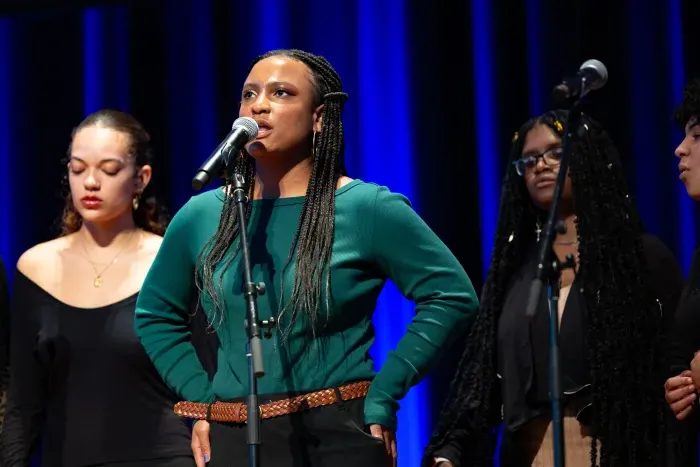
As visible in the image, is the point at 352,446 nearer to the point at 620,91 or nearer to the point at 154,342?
the point at 154,342

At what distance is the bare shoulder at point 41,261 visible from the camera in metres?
3.77

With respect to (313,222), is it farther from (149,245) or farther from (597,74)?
(149,245)

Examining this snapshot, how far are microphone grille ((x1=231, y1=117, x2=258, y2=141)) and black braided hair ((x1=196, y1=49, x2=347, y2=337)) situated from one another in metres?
0.09

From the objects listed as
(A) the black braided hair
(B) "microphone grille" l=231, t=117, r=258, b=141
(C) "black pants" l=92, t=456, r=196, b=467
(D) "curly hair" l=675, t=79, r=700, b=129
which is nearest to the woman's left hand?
(A) the black braided hair

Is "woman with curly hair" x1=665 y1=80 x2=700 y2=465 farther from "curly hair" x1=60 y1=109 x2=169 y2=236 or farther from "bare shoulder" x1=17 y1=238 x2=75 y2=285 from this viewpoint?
"bare shoulder" x1=17 y1=238 x2=75 y2=285

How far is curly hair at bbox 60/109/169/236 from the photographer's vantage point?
3.88m

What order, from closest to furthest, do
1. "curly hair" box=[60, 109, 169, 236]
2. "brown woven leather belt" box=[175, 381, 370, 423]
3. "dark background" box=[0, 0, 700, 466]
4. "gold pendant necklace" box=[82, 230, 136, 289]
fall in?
"brown woven leather belt" box=[175, 381, 370, 423] < "gold pendant necklace" box=[82, 230, 136, 289] < "curly hair" box=[60, 109, 169, 236] < "dark background" box=[0, 0, 700, 466]

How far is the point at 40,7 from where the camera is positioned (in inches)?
206

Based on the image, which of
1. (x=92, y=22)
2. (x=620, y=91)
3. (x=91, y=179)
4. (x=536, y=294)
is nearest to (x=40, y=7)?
(x=92, y=22)

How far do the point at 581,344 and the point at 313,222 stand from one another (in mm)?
959

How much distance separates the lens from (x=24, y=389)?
3594mm

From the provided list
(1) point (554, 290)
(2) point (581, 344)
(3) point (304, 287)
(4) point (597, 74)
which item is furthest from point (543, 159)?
(3) point (304, 287)

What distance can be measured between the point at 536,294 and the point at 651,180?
6.23 feet

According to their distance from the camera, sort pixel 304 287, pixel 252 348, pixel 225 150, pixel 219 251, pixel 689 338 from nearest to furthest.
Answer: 1. pixel 252 348
2. pixel 225 150
3. pixel 304 287
4. pixel 219 251
5. pixel 689 338
